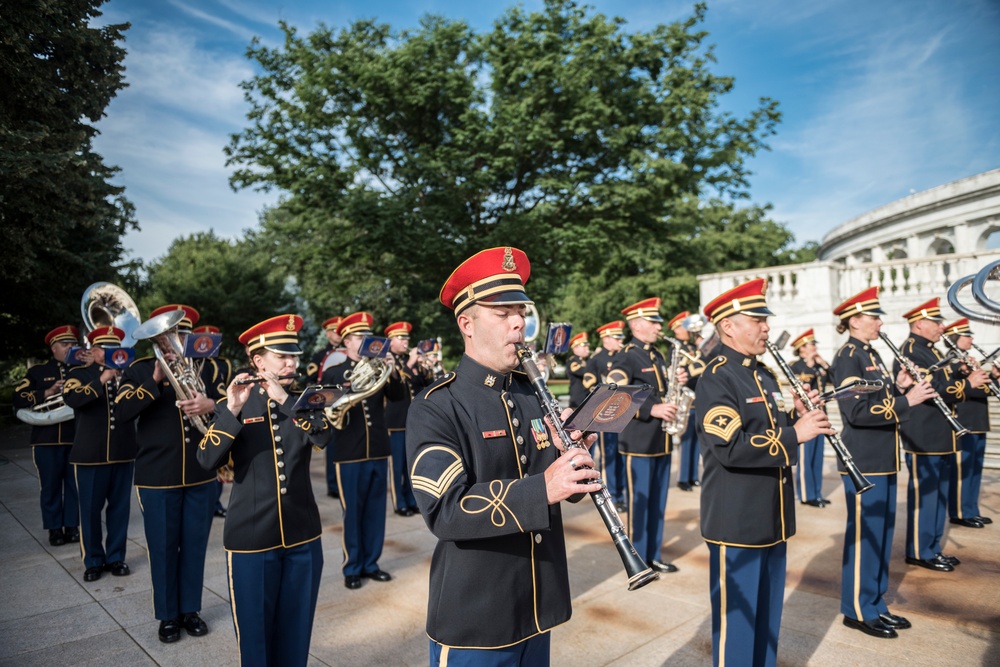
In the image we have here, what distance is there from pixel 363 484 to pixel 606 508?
5011 millimetres

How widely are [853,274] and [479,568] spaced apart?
20.0 meters

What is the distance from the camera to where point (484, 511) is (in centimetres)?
229

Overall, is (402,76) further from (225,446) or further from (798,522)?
(225,446)

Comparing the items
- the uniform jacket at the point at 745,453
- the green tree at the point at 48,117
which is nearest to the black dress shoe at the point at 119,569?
the green tree at the point at 48,117

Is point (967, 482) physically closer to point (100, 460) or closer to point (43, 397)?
point (100, 460)

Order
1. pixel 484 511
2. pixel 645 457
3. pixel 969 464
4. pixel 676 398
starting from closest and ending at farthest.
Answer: pixel 484 511
pixel 645 457
pixel 676 398
pixel 969 464

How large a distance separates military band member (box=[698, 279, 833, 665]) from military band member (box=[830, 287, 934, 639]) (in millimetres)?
1311

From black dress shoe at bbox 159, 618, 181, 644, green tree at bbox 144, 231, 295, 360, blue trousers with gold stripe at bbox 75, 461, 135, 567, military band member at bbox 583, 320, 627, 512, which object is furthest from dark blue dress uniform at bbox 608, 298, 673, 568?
green tree at bbox 144, 231, 295, 360

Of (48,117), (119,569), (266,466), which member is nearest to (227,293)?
(48,117)

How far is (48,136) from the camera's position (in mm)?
8828

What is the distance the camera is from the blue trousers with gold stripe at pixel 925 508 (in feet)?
22.1

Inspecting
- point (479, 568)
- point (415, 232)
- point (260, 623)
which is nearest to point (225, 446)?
point (260, 623)

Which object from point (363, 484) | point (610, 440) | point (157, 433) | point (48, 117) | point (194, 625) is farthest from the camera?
point (610, 440)

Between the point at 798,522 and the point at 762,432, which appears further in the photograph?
the point at 798,522
